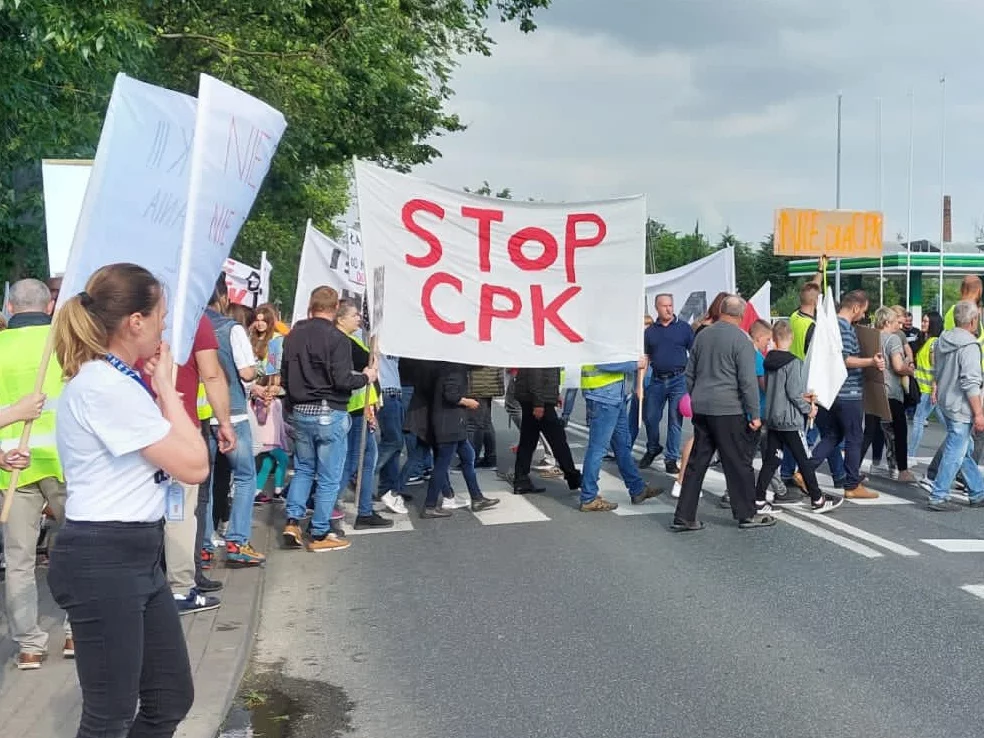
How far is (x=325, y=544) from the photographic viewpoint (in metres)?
8.36

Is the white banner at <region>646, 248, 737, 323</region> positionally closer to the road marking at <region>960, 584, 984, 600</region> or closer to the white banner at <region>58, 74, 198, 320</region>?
the road marking at <region>960, 584, 984, 600</region>

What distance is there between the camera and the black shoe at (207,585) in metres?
6.88

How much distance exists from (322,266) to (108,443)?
10.1 metres

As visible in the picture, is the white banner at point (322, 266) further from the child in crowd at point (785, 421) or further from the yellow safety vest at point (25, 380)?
the yellow safety vest at point (25, 380)

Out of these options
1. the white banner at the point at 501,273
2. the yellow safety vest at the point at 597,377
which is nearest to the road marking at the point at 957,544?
the white banner at the point at 501,273

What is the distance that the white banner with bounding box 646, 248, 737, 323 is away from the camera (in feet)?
50.2

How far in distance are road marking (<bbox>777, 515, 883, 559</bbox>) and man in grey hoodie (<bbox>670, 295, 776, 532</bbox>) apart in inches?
11.5

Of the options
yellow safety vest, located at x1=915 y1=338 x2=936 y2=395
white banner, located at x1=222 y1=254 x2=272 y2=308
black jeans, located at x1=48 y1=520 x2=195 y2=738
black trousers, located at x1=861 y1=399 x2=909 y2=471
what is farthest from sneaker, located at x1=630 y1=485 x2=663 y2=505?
black jeans, located at x1=48 y1=520 x2=195 y2=738

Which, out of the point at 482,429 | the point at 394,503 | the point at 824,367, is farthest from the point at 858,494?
the point at 394,503

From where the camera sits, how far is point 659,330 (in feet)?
40.5

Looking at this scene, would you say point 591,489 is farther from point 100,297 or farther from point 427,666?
point 100,297

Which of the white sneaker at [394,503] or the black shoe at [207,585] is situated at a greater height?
the white sneaker at [394,503]

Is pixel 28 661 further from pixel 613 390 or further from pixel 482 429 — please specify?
pixel 482 429

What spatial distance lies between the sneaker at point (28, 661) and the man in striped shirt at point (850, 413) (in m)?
6.72
